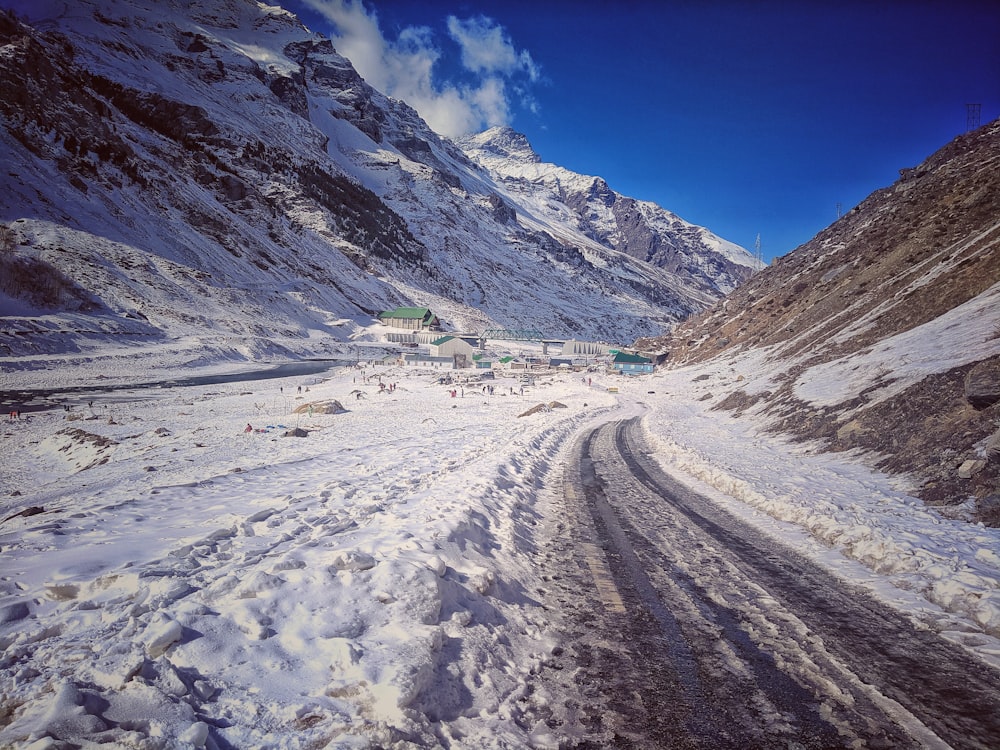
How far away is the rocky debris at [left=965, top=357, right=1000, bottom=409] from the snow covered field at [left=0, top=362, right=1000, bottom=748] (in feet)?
9.53

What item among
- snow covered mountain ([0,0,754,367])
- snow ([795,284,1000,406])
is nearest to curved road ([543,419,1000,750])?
snow ([795,284,1000,406])

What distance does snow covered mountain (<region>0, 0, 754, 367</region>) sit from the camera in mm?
61188

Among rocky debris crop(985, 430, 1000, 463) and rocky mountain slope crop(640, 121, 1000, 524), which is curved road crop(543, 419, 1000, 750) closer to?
rocky mountain slope crop(640, 121, 1000, 524)

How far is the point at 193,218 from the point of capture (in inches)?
3789

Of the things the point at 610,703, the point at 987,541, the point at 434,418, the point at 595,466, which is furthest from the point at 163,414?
the point at 987,541

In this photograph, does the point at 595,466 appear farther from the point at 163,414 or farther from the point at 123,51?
the point at 123,51

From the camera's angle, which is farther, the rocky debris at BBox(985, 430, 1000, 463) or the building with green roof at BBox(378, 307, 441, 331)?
the building with green roof at BBox(378, 307, 441, 331)

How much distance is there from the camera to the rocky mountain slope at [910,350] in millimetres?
10375

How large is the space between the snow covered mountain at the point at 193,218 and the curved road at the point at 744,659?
5713 cm

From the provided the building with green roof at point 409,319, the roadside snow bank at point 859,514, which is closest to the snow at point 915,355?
the roadside snow bank at point 859,514

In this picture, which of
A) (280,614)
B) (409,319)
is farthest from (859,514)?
(409,319)

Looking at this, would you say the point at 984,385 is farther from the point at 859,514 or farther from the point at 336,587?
the point at 336,587

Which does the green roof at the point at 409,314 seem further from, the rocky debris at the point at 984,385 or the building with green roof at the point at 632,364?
the rocky debris at the point at 984,385

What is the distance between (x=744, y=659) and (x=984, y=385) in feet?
34.9
